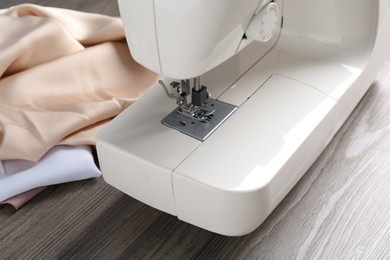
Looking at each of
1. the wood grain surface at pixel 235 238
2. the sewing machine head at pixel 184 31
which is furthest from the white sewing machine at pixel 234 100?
the wood grain surface at pixel 235 238

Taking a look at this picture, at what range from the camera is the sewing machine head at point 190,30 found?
99 centimetres

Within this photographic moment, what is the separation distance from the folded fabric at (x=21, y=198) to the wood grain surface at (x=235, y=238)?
1 centimetres

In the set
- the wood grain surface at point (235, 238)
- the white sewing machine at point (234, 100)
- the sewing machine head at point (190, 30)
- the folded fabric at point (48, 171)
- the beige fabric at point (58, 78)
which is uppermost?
the sewing machine head at point (190, 30)

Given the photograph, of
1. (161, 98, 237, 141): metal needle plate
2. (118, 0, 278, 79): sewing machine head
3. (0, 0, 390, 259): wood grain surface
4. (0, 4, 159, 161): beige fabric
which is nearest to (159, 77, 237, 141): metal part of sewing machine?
(161, 98, 237, 141): metal needle plate

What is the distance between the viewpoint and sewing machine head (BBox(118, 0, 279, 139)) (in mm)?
990

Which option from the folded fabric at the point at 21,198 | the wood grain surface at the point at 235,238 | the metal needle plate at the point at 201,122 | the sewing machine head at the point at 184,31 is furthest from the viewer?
the folded fabric at the point at 21,198

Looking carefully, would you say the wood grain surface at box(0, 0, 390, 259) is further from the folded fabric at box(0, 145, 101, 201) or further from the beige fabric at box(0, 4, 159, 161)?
the beige fabric at box(0, 4, 159, 161)

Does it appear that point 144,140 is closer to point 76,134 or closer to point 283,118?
point 283,118

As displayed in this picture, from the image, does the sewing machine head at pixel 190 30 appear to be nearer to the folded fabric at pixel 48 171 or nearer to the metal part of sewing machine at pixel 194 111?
the metal part of sewing machine at pixel 194 111

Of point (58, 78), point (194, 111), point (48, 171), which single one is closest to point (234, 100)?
point (194, 111)

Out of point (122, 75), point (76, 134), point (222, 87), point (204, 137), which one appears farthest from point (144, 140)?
point (122, 75)

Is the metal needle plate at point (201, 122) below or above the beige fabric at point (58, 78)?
above

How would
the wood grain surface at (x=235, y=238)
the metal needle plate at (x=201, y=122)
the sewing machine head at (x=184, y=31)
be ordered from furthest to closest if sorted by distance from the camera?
the wood grain surface at (x=235, y=238)
the metal needle plate at (x=201, y=122)
the sewing machine head at (x=184, y=31)

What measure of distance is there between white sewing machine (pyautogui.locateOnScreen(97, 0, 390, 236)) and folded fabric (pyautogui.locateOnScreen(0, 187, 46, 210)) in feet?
0.99
